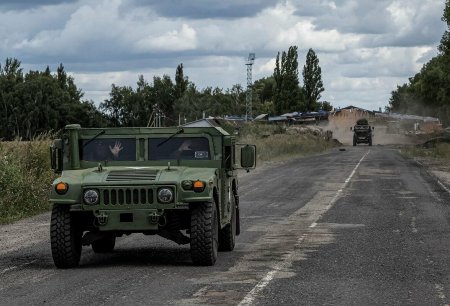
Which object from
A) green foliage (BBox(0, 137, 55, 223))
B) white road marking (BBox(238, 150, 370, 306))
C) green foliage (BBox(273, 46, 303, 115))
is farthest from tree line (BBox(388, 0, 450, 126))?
white road marking (BBox(238, 150, 370, 306))

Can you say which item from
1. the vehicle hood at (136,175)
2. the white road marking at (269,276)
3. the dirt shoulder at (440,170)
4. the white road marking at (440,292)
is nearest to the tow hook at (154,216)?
the vehicle hood at (136,175)

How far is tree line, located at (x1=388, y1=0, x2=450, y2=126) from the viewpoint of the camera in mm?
54375

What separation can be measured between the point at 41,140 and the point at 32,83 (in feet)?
285

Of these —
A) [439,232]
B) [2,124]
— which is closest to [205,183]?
[439,232]

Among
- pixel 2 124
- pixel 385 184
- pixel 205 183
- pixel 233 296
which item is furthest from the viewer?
pixel 2 124

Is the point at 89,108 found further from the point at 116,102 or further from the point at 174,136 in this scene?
the point at 174,136

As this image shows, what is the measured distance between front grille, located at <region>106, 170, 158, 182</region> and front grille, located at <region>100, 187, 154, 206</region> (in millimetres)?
189

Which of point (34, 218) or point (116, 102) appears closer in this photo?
point (34, 218)

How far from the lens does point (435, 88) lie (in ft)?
395

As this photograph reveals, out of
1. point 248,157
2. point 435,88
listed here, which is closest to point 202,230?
point 248,157

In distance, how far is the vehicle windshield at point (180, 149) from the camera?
12.6 m

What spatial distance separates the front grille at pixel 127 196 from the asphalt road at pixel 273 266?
87 centimetres

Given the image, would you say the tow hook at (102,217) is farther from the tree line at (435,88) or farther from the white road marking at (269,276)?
the tree line at (435,88)

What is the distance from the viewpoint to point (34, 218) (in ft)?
67.6
